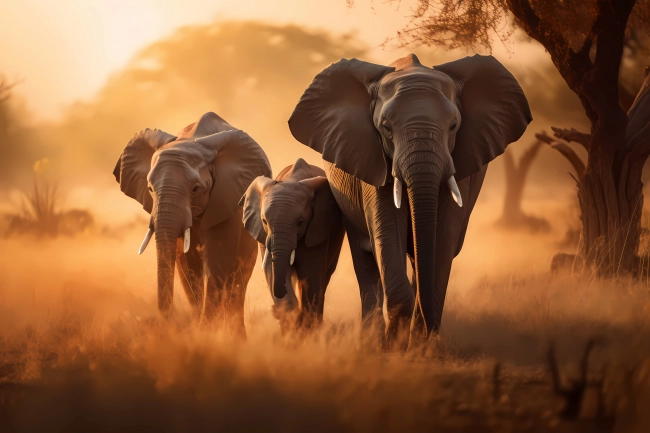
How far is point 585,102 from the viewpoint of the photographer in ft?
46.4

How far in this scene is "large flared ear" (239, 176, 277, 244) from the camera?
10594 mm

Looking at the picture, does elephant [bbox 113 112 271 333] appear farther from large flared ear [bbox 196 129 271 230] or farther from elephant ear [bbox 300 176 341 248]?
elephant ear [bbox 300 176 341 248]

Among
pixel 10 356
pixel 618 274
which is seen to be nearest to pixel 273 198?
pixel 10 356

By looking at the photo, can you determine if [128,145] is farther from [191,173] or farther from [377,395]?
[377,395]

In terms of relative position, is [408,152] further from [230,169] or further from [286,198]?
[230,169]

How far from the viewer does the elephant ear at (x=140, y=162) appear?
12.5 metres

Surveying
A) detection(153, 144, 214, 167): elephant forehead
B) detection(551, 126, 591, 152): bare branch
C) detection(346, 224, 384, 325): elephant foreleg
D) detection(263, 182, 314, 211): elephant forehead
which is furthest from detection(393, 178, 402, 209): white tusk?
detection(551, 126, 591, 152): bare branch

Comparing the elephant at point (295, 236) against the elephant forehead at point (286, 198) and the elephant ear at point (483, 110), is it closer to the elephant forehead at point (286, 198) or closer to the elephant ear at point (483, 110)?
the elephant forehead at point (286, 198)

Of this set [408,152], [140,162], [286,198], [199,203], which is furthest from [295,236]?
[140,162]

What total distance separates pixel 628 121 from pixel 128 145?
6494mm

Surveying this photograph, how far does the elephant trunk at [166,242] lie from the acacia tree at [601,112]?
18.1 ft

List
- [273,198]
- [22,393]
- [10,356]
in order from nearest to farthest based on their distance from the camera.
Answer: [22,393], [10,356], [273,198]

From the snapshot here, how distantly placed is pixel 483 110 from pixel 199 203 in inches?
144

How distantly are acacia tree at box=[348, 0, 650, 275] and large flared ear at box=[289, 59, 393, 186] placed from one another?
486 centimetres
